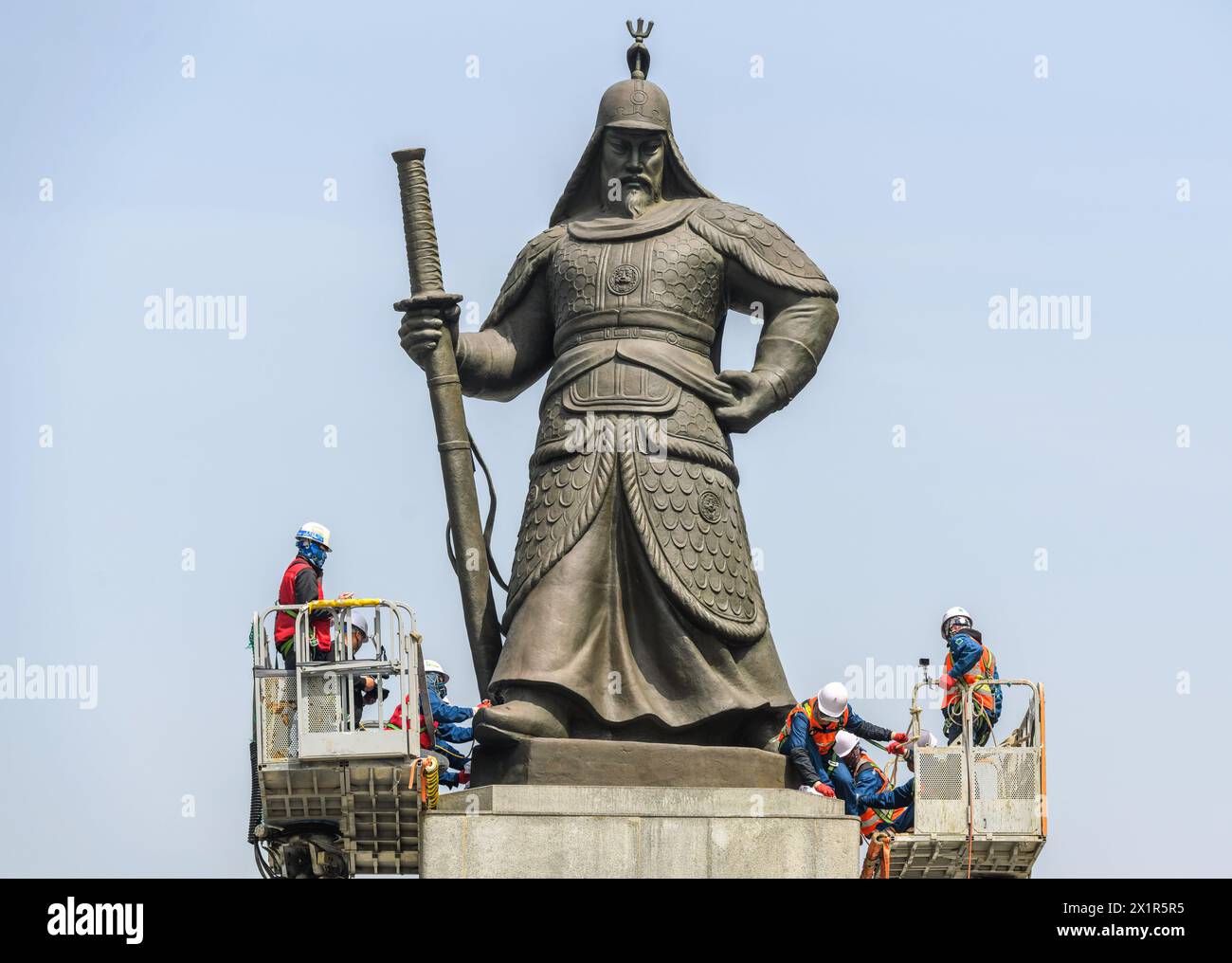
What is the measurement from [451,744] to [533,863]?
6.83 feet

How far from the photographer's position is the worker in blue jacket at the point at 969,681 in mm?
16891

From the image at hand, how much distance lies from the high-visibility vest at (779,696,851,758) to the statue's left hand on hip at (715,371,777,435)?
5.59 feet

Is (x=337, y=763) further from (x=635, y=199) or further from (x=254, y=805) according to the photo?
(x=635, y=199)

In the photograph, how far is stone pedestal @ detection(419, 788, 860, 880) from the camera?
15.6m

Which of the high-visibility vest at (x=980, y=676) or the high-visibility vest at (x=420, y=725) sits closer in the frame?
the high-visibility vest at (x=420, y=725)

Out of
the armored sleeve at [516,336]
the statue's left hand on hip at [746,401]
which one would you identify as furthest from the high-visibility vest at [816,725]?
the armored sleeve at [516,336]

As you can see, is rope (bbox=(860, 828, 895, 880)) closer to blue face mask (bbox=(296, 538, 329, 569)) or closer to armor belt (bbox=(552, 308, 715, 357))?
Result: armor belt (bbox=(552, 308, 715, 357))

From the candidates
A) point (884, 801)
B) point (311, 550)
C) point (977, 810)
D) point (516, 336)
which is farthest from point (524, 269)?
point (977, 810)

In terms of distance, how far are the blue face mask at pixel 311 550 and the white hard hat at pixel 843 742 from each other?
10.4ft

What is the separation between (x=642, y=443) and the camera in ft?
55.2

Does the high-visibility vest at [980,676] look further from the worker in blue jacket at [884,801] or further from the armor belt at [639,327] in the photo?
the armor belt at [639,327]

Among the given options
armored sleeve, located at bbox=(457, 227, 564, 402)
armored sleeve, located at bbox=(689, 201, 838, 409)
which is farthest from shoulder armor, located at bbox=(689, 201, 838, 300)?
armored sleeve, located at bbox=(457, 227, 564, 402)
